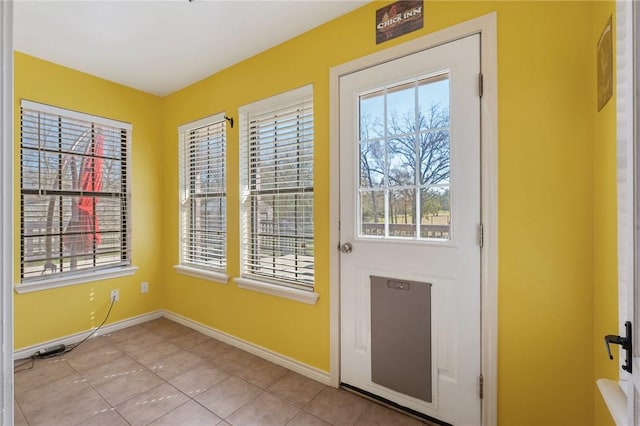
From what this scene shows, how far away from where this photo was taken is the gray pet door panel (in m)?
1.73

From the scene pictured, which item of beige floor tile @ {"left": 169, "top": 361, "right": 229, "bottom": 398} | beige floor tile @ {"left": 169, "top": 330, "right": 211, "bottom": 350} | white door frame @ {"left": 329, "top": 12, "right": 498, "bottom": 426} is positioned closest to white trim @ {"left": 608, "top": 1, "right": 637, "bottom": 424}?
white door frame @ {"left": 329, "top": 12, "right": 498, "bottom": 426}

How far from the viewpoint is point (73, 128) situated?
9.34ft

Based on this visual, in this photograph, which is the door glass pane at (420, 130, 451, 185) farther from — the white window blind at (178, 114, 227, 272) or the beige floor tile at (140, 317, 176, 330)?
the beige floor tile at (140, 317, 176, 330)

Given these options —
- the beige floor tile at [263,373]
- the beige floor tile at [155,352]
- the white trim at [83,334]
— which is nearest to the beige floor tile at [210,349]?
the beige floor tile at [155,352]

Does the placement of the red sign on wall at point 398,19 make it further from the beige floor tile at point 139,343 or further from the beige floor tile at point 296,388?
the beige floor tile at point 139,343

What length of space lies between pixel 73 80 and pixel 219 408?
326 centimetres

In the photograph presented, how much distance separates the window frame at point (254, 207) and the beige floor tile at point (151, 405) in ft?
3.02

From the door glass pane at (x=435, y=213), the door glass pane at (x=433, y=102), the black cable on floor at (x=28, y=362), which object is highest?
the door glass pane at (x=433, y=102)

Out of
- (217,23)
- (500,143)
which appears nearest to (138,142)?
(217,23)

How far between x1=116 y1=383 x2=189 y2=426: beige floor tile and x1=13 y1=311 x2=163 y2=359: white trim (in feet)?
4.55

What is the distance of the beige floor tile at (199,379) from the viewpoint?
6.75ft

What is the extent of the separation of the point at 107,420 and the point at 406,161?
2.41 meters

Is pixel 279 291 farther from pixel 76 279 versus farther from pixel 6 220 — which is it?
pixel 76 279

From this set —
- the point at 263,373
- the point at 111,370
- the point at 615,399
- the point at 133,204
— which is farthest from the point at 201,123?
the point at 615,399
